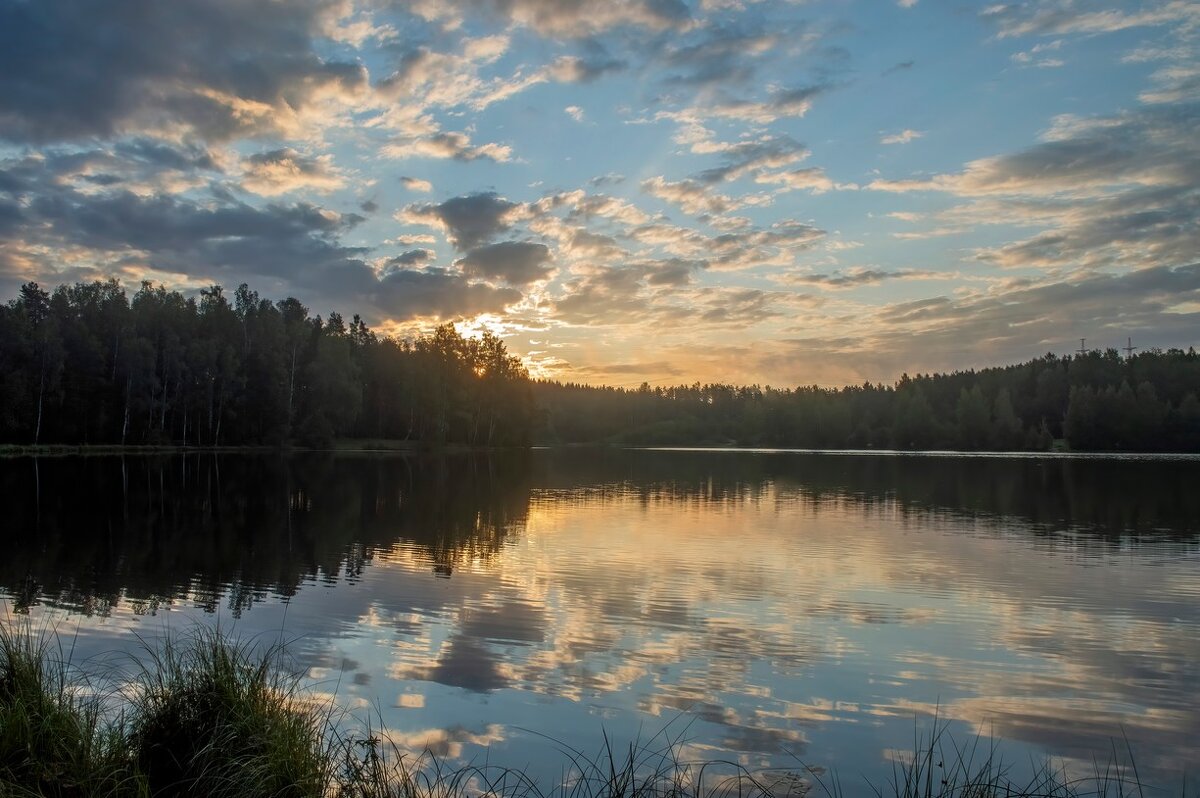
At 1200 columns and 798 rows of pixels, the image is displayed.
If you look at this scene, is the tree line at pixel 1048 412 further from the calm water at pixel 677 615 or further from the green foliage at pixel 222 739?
the green foliage at pixel 222 739

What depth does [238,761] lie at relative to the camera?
682 cm

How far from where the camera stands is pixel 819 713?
11484 millimetres

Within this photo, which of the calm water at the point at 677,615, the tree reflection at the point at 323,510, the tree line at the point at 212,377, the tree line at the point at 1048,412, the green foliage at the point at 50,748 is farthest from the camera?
the tree line at the point at 1048,412

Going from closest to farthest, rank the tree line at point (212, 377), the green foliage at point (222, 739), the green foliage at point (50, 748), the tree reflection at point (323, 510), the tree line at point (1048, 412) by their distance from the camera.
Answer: the green foliage at point (50, 748)
the green foliage at point (222, 739)
the tree reflection at point (323, 510)
the tree line at point (212, 377)
the tree line at point (1048, 412)

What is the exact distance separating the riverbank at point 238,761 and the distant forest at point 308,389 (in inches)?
3182

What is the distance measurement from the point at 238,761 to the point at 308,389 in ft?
336

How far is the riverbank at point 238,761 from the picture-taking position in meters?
6.70

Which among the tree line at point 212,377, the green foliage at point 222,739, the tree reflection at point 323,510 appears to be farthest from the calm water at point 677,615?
the tree line at point 212,377

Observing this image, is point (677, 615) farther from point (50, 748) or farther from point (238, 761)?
point (50, 748)

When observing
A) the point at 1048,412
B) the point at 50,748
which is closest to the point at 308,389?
the point at 50,748

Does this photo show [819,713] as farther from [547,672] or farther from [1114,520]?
[1114,520]

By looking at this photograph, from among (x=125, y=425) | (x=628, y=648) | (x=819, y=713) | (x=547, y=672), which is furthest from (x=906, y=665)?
(x=125, y=425)

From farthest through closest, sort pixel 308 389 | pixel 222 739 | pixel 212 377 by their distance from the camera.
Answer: pixel 308 389 → pixel 212 377 → pixel 222 739

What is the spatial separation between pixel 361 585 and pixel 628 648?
27.1ft
